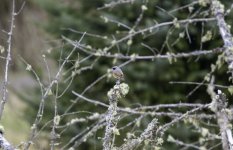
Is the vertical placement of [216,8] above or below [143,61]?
below

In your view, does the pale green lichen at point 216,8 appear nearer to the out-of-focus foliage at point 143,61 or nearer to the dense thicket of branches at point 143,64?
the dense thicket of branches at point 143,64

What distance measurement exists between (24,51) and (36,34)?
1.34ft

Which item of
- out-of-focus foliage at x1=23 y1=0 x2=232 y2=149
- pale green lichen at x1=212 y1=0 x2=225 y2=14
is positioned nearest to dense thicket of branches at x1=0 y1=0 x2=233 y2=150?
out-of-focus foliage at x1=23 y1=0 x2=232 y2=149

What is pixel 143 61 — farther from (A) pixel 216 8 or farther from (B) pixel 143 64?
(A) pixel 216 8

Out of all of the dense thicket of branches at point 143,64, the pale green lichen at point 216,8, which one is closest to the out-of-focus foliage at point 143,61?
the dense thicket of branches at point 143,64

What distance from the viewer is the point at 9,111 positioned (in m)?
9.70

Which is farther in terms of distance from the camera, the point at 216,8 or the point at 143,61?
the point at 143,61

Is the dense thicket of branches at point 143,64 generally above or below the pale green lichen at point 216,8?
above

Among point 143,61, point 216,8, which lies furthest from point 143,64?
point 216,8

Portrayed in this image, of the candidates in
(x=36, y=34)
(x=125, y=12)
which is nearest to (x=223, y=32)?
(x=125, y=12)

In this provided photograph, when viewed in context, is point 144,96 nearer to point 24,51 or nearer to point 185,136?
point 185,136

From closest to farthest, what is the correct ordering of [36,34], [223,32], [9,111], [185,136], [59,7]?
[223,32] → [185,136] → [59,7] → [9,111] → [36,34]

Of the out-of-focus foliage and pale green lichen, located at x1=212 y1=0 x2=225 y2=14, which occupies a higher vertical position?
the out-of-focus foliage

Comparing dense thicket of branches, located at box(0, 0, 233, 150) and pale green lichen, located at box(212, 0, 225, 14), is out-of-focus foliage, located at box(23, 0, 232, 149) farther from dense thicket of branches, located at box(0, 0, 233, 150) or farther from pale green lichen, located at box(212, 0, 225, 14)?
pale green lichen, located at box(212, 0, 225, 14)
